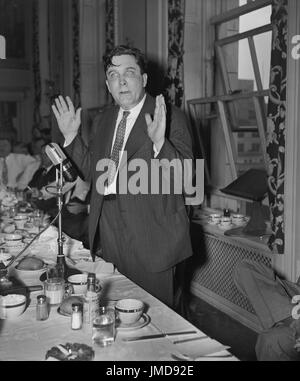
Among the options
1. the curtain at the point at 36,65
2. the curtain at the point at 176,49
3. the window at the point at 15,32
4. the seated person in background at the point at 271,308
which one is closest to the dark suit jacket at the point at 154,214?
the seated person in background at the point at 271,308

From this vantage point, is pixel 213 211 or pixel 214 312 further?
pixel 213 211

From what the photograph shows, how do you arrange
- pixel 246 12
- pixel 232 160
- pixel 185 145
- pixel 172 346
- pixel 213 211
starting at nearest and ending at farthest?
pixel 172 346, pixel 185 145, pixel 246 12, pixel 232 160, pixel 213 211

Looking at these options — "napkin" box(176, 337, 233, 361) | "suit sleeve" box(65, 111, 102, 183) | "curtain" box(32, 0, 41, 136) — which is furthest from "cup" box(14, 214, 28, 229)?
"curtain" box(32, 0, 41, 136)

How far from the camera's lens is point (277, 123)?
2799 mm

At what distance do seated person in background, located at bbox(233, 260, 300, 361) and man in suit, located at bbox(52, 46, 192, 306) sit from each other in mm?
309

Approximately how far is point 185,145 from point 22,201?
2166 millimetres

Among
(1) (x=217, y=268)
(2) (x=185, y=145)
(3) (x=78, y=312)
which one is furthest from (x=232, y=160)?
(3) (x=78, y=312)

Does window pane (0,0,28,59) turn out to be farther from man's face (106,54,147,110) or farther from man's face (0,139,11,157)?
man's face (106,54,147,110)

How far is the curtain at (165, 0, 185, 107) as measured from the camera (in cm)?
376

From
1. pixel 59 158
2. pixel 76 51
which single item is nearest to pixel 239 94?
pixel 59 158

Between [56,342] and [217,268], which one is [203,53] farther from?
[56,342]

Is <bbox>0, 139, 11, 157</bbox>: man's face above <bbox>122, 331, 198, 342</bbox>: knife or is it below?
above

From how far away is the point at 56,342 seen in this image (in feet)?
4.27

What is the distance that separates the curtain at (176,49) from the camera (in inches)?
148
